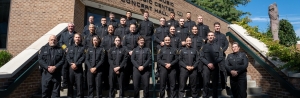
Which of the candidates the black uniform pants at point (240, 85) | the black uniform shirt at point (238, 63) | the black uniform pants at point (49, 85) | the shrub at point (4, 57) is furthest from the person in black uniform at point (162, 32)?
the shrub at point (4, 57)

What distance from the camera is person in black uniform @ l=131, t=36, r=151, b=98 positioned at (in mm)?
4961

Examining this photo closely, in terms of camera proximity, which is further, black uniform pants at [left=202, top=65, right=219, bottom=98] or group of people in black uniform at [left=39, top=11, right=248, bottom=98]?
black uniform pants at [left=202, top=65, right=219, bottom=98]

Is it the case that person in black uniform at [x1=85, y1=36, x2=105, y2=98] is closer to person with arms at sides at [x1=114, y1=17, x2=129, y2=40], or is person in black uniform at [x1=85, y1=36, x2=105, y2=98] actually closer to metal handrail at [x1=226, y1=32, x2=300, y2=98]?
person with arms at sides at [x1=114, y1=17, x2=129, y2=40]

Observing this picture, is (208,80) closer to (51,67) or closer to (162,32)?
(162,32)

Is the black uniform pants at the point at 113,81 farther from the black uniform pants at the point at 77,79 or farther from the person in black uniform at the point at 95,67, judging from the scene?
the black uniform pants at the point at 77,79

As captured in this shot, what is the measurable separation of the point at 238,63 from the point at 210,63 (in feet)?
2.06

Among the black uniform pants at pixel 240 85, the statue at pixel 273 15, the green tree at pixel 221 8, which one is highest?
the green tree at pixel 221 8

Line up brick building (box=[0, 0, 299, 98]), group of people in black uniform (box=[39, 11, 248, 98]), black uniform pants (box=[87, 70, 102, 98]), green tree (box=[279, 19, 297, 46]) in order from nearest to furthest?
group of people in black uniform (box=[39, 11, 248, 98])
black uniform pants (box=[87, 70, 102, 98])
brick building (box=[0, 0, 299, 98])
green tree (box=[279, 19, 297, 46])

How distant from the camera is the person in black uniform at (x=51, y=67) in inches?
185

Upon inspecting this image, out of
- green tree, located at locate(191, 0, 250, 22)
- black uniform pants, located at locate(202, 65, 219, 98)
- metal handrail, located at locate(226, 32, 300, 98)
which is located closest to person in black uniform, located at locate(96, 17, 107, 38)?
black uniform pants, located at locate(202, 65, 219, 98)

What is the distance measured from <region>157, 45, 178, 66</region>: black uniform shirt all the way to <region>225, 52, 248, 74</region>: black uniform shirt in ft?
4.13

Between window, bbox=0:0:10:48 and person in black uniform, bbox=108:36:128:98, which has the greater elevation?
window, bbox=0:0:10:48

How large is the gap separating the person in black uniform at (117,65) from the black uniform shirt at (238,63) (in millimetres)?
2507

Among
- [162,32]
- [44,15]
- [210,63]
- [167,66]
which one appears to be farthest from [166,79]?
→ [44,15]
